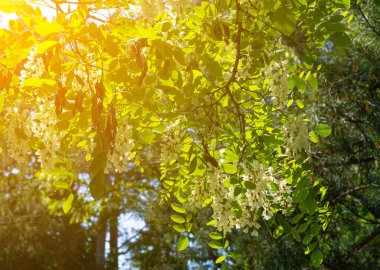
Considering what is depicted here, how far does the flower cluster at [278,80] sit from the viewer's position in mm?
3033

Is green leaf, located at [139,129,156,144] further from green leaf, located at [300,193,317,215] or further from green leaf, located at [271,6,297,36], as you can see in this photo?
green leaf, located at [271,6,297,36]

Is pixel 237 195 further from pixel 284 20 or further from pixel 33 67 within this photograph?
pixel 33 67

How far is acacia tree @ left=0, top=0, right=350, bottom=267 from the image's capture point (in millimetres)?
2373

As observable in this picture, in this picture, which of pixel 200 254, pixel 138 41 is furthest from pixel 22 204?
pixel 138 41

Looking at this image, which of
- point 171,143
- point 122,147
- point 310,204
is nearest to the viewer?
point 122,147

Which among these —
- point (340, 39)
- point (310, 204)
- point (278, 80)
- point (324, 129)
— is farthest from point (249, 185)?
point (340, 39)

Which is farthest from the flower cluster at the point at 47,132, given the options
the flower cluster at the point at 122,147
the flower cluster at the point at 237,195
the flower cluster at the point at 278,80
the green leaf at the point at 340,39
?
the green leaf at the point at 340,39

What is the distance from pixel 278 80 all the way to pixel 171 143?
747 mm

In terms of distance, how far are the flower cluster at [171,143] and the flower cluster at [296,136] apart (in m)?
0.65

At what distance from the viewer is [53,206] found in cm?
1162

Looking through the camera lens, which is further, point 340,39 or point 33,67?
point 33,67

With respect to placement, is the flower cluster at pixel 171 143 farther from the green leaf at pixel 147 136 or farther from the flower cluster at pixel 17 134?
the flower cluster at pixel 17 134

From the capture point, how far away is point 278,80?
306 centimetres

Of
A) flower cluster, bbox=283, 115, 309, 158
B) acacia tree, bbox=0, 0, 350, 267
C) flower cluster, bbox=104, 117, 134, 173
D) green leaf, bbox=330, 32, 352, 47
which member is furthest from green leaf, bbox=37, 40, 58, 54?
flower cluster, bbox=283, 115, 309, 158
